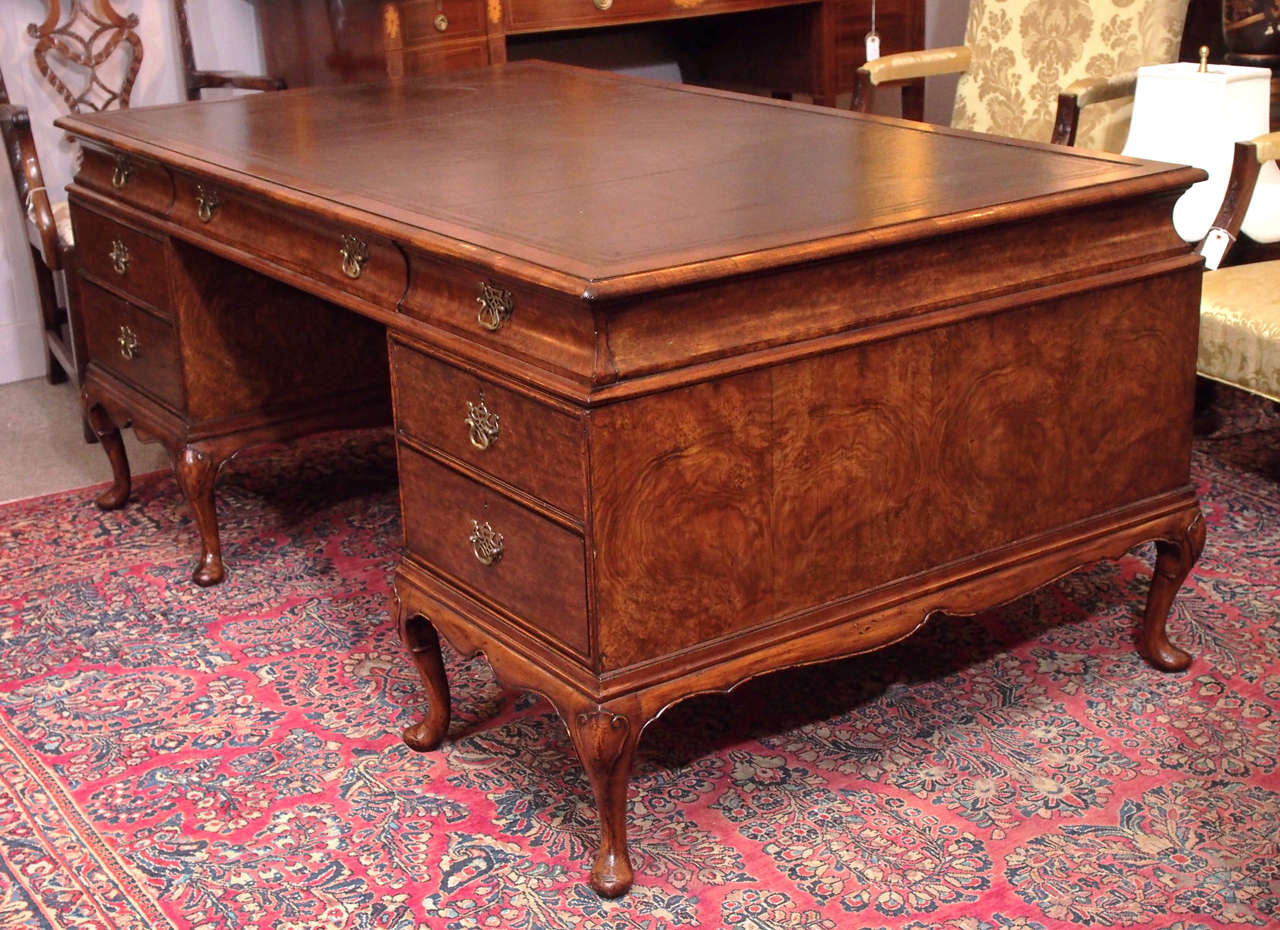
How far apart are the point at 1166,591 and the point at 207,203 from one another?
6.09 ft

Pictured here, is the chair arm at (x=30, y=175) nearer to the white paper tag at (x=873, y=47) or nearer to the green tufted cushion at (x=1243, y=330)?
the white paper tag at (x=873, y=47)

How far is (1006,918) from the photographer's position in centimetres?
213

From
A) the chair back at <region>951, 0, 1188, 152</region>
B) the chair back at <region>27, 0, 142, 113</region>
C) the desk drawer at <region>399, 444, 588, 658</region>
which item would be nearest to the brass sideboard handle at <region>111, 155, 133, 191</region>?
the desk drawer at <region>399, 444, 588, 658</region>

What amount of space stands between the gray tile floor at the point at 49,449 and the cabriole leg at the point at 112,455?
20 centimetres

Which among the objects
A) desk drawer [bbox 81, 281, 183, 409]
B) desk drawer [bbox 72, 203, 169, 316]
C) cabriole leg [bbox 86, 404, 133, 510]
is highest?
desk drawer [bbox 72, 203, 169, 316]

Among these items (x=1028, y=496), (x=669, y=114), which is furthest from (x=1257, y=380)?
(x=669, y=114)

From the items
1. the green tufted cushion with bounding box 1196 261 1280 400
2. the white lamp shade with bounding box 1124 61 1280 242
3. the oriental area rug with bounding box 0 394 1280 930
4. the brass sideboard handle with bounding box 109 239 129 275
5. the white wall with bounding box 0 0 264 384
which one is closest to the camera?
the oriental area rug with bounding box 0 394 1280 930

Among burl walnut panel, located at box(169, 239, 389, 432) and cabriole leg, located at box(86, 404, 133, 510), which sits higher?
burl walnut panel, located at box(169, 239, 389, 432)

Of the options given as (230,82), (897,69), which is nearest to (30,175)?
(230,82)

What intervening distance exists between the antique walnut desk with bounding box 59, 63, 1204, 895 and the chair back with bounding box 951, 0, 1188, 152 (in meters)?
1.41

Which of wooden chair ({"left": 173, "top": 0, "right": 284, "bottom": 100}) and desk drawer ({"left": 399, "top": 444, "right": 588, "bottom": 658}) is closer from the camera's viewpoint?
desk drawer ({"left": 399, "top": 444, "right": 588, "bottom": 658})

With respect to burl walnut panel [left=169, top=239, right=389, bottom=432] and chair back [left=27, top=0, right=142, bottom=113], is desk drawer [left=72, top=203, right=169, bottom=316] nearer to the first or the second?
burl walnut panel [left=169, top=239, right=389, bottom=432]

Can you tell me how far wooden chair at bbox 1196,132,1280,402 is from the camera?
3090 millimetres

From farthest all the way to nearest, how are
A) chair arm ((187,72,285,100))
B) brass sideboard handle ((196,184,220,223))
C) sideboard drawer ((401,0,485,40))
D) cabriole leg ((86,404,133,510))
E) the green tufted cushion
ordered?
sideboard drawer ((401,0,485,40)), chair arm ((187,72,285,100)), cabriole leg ((86,404,133,510)), the green tufted cushion, brass sideboard handle ((196,184,220,223))
